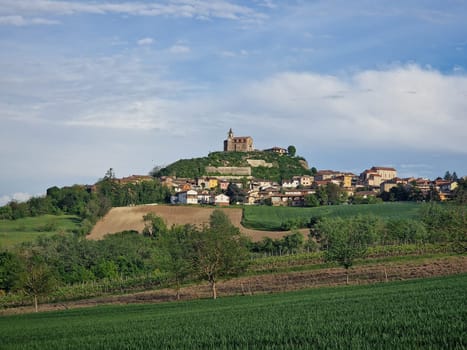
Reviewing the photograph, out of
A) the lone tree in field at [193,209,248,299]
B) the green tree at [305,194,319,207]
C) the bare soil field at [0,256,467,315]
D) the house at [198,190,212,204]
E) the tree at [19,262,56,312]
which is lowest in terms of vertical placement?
the bare soil field at [0,256,467,315]

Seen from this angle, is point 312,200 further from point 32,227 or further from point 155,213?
point 32,227

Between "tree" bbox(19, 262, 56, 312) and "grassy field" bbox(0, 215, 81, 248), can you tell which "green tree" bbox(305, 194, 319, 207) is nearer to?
"grassy field" bbox(0, 215, 81, 248)

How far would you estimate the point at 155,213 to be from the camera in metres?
142

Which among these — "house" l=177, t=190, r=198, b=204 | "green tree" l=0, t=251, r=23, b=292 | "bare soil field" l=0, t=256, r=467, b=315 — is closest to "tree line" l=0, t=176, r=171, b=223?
"house" l=177, t=190, r=198, b=204

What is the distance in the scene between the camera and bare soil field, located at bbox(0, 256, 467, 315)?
51875 mm

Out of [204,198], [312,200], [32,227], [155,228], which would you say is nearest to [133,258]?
[155,228]

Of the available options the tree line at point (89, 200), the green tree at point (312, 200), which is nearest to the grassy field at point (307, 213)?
the green tree at point (312, 200)

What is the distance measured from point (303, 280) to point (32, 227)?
90531 millimetres

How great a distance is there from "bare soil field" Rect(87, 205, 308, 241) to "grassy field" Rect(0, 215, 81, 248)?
23.3 ft

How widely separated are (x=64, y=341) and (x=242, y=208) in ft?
432

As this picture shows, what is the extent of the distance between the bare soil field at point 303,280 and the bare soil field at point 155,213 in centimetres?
5480

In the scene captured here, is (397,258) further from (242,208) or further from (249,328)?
(242,208)

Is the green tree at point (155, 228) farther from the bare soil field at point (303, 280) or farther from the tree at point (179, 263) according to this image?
the bare soil field at point (303, 280)

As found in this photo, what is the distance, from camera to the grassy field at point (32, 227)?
11300 cm
